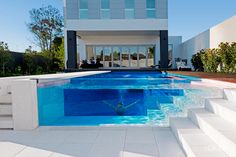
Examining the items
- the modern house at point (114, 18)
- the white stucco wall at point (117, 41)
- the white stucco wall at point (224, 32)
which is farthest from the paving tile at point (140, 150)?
the white stucco wall at point (117, 41)

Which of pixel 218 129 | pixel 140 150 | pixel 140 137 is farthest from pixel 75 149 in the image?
pixel 218 129

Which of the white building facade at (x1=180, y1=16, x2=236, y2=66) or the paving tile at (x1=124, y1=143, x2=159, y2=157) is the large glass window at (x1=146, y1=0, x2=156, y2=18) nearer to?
the white building facade at (x1=180, y1=16, x2=236, y2=66)

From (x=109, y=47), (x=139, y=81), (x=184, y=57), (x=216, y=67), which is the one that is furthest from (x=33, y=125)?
(x=184, y=57)

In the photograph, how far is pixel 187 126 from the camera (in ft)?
10.5

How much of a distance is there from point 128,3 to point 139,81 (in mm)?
8610

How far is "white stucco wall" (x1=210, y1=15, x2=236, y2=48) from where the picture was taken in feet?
39.8

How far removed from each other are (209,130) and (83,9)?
16022 mm

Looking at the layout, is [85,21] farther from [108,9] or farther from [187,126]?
[187,126]

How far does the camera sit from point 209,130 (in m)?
2.74

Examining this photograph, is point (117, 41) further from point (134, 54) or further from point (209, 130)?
point (209, 130)

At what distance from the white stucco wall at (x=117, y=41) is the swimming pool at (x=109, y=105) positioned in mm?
12286

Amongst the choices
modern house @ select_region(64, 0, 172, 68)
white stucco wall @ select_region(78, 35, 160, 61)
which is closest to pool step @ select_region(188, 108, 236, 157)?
modern house @ select_region(64, 0, 172, 68)

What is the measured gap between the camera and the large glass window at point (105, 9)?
55.5 feet

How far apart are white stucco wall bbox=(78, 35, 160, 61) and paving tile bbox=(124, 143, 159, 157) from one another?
1840cm
